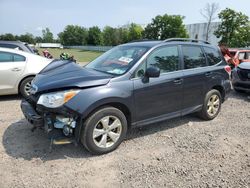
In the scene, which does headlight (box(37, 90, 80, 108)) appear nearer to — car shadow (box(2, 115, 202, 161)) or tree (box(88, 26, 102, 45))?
car shadow (box(2, 115, 202, 161))

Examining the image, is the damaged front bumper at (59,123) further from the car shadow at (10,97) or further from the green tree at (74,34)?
the green tree at (74,34)

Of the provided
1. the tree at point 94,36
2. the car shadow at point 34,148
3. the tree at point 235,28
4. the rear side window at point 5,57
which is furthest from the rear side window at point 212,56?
the tree at point 94,36

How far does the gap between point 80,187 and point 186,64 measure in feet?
9.67

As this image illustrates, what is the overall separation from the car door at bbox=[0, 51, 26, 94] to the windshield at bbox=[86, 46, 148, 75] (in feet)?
9.11

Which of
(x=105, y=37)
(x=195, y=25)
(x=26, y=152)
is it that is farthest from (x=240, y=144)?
(x=105, y=37)

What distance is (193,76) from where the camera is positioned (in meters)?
4.69

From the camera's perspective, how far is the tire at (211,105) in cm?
512

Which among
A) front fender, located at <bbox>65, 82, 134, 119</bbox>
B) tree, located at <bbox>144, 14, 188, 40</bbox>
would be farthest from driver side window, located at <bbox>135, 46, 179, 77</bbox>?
tree, located at <bbox>144, 14, 188, 40</bbox>

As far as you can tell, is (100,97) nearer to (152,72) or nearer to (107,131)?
(107,131)

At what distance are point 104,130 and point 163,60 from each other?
1.67 meters

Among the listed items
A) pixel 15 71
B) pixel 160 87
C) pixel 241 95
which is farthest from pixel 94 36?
pixel 160 87

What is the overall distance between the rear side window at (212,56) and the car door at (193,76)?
0.17m

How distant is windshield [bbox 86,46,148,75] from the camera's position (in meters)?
4.01

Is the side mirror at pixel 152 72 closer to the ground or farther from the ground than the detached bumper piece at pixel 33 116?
farther from the ground
